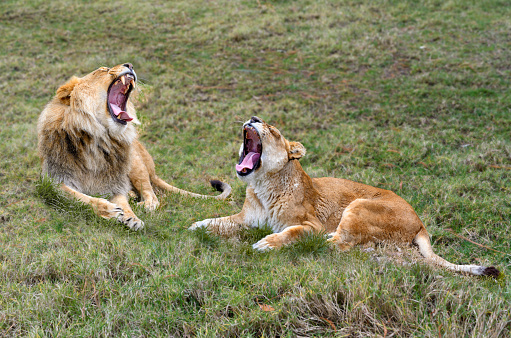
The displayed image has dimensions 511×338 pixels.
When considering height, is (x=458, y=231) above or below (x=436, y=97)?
below

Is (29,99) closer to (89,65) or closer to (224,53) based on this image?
(89,65)

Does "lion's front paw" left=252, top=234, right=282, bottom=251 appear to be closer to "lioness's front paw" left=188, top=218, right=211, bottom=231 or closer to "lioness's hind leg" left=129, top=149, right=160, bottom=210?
"lioness's front paw" left=188, top=218, right=211, bottom=231

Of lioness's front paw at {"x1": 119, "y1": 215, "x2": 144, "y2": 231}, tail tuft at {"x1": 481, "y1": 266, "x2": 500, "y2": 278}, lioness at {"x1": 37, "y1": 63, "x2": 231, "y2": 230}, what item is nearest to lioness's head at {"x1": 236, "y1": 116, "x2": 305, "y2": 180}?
lioness's front paw at {"x1": 119, "y1": 215, "x2": 144, "y2": 231}

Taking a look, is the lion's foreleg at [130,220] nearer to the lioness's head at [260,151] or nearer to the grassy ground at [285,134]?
the grassy ground at [285,134]

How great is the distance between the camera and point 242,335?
2.98 metres

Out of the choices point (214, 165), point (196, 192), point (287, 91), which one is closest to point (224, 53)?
point (287, 91)

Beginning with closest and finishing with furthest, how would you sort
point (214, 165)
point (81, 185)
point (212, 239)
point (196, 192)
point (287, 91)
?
point (212, 239), point (81, 185), point (196, 192), point (214, 165), point (287, 91)

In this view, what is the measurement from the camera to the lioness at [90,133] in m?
5.52

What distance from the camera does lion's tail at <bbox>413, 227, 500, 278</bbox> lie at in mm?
3919

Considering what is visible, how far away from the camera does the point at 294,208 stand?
5109 mm

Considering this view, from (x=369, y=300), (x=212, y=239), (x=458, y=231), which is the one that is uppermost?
(x=369, y=300)

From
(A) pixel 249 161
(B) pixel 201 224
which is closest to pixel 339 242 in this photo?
(A) pixel 249 161

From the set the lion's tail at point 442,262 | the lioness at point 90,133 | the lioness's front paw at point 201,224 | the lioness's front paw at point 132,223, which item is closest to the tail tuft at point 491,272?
the lion's tail at point 442,262

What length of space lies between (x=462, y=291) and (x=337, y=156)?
542 cm
